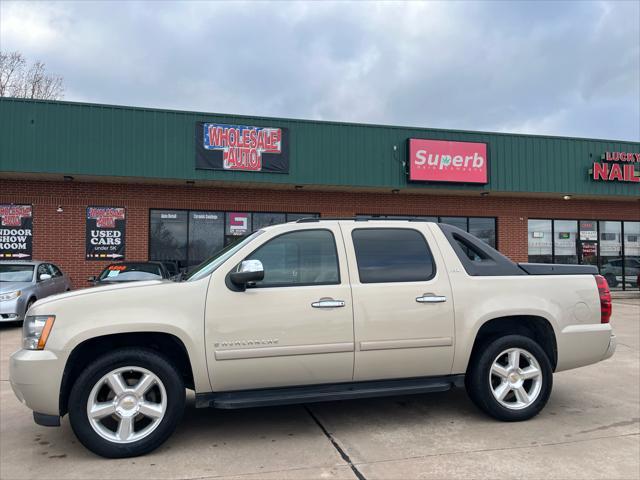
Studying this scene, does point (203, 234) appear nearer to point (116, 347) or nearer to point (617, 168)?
point (116, 347)

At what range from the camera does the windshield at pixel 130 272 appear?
33.9 ft

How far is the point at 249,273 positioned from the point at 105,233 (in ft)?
39.8

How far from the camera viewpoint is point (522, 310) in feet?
14.8

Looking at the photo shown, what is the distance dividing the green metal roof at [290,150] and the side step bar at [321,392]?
10.4 m

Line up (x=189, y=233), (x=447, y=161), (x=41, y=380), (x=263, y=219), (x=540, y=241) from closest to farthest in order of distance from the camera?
(x=41, y=380) < (x=189, y=233) < (x=447, y=161) < (x=263, y=219) < (x=540, y=241)

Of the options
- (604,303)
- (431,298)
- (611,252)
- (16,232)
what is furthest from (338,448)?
(611,252)

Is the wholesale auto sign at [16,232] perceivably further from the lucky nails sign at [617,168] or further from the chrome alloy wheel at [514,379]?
the lucky nails sign at [617,168]

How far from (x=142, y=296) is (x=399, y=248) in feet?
7.36

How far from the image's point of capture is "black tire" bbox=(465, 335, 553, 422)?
4406mm

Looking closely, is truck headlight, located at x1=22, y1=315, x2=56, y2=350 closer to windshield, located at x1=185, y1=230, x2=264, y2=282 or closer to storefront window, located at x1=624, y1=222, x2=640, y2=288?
windshield, located at x1=185, y1=230, x2=264, y2=282

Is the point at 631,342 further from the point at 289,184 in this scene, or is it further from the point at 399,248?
the point at 289,184

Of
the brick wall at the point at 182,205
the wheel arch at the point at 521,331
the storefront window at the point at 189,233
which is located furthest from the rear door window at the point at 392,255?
the brick wall at the point at 182,205

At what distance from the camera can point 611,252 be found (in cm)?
1878

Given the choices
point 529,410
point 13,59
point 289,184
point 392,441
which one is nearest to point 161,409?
point 392,441
